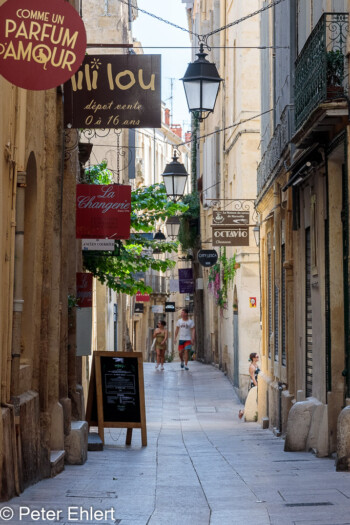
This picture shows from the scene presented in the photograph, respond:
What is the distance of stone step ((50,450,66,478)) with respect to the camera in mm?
10875

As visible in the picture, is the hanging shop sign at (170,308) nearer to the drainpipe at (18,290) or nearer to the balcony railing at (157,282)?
the balcony railing at (157,282)

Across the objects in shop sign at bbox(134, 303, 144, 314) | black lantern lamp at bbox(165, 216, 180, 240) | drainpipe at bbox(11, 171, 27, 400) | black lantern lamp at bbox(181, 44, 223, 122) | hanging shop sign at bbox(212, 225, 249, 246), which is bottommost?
drainpipe at bbox(11, 171, 27, 400)

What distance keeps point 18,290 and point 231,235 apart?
13269 millimetres

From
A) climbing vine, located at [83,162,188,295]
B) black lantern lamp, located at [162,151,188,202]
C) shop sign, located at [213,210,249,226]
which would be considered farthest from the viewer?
black lantern lamp, located at [162,151,188,202]

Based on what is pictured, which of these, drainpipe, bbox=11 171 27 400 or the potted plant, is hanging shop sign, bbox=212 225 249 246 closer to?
the potted plant

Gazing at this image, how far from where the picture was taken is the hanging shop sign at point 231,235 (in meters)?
22.6

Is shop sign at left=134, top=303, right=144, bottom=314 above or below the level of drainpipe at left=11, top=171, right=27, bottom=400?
above

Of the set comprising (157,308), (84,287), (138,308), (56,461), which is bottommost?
(56,461)

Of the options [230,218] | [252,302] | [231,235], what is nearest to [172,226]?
[252,302]

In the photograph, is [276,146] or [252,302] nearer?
[276,146]

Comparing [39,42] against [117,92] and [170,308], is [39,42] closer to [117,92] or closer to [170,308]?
[117,92]

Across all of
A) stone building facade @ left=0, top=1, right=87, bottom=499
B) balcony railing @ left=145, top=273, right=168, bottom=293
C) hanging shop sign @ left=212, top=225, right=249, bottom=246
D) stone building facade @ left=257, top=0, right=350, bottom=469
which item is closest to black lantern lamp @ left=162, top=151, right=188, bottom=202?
hanging shop sign @ left=212, top=225, right=249, bottom=246

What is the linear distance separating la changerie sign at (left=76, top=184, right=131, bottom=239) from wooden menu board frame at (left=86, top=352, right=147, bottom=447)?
2181 mm

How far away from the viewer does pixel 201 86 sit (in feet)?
46.4
